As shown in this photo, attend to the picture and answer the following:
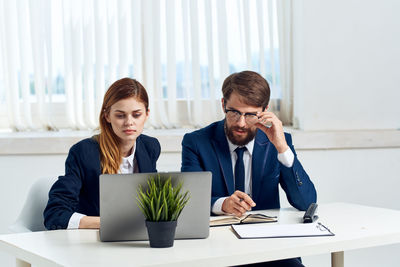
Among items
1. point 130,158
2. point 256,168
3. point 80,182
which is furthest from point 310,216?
point 80,182

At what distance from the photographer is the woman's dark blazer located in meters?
2.23

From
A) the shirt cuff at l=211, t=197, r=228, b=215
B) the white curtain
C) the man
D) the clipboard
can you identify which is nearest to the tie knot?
the man

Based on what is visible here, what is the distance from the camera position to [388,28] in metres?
3.65

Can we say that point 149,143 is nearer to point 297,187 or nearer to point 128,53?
point 297,187

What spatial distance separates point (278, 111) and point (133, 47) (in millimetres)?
987

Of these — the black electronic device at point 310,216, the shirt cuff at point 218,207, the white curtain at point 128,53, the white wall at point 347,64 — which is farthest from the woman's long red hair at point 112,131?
the white wall at point 347,64

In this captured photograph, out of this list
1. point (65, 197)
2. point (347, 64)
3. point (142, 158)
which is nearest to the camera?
point (65, 197)

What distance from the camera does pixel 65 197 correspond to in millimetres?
2279

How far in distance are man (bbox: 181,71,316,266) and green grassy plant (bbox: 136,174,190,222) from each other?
0.67m

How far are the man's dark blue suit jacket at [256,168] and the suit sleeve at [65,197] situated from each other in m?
0.48

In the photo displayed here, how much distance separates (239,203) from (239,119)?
1.35 ft

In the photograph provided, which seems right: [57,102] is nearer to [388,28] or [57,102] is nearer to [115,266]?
[388,28]

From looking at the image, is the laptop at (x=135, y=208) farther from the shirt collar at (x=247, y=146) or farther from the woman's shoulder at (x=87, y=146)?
the shirt collar at (x=247, y=146)

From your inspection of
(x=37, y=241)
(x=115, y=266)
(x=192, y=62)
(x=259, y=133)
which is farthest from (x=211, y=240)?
(x=192, y=62)
